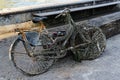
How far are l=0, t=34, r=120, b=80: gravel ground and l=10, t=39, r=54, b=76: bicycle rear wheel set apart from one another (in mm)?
96

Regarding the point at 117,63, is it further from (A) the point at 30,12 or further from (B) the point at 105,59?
(A) the point at 30,12

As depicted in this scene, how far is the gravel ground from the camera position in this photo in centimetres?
405

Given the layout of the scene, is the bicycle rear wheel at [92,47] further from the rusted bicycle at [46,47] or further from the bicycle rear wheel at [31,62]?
the bicycle rear wheel at [31,62]

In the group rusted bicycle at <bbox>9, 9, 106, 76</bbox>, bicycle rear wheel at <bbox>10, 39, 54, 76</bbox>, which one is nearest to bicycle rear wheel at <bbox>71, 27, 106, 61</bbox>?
rusted bicycle at <bbox>9, 9, 106, 76</bbox>

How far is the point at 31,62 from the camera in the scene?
432 centimetres

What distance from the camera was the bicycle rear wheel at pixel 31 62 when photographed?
4066mm

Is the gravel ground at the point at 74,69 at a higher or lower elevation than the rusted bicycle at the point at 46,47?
lower

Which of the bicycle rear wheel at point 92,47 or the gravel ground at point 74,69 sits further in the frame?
the bicycle rear wheel at point 92,47

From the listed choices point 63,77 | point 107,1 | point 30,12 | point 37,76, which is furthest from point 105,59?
point 107,1

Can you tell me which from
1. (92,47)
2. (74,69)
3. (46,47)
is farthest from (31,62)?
(92,47)

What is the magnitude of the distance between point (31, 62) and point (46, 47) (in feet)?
1.34

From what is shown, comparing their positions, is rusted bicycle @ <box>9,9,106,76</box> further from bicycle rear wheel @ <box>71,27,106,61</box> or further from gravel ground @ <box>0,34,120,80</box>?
gravel ground @ <box>0,34,120,80</box>

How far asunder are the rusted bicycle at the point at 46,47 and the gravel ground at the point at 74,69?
0.13 metres

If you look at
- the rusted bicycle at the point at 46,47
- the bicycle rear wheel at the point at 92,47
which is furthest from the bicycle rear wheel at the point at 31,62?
the bicycle rear wheel at the point at 92,47
